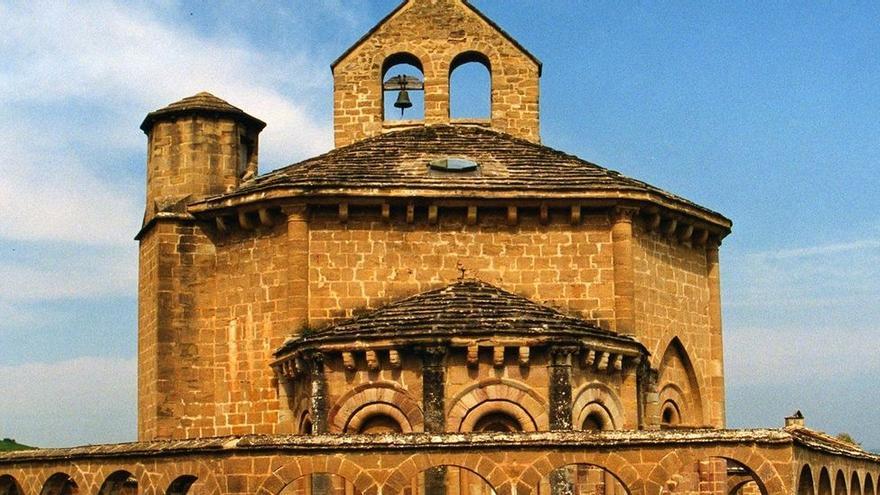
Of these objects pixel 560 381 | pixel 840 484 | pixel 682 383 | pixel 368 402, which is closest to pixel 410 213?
pixel 368 402

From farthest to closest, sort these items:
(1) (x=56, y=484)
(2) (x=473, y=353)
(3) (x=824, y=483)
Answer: (2) (x=473, y=353), (1) (x=56, y=484), (3) (x=824, y=483)

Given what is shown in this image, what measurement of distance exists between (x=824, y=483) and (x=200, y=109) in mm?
13536

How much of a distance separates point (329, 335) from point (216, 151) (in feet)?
19.6

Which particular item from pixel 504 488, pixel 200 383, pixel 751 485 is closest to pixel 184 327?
pixel 200 383

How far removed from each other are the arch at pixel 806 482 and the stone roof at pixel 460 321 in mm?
4770

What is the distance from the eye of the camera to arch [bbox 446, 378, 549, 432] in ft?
79.6

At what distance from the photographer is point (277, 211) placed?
88.2 ft

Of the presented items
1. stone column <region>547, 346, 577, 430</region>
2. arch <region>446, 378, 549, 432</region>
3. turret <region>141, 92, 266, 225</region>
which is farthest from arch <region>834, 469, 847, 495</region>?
turret <region>141, 92, 266, 225</region>

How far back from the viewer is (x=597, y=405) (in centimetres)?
2517

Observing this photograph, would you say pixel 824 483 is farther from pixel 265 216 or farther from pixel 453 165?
pixel 265 216

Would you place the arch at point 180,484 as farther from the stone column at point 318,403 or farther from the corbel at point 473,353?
the corbel at point 473,353

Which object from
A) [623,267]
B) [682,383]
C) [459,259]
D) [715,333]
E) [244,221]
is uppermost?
[244,221]

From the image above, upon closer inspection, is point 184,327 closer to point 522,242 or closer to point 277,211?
point 277,211

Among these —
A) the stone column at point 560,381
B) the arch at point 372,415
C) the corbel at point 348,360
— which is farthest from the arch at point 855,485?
the corbel at point 348,360
